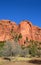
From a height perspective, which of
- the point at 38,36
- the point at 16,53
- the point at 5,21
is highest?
the point at 5,21

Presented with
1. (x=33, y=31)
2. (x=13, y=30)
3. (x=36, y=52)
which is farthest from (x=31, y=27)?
(x=36, y=52)

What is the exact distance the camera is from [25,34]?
12988cm

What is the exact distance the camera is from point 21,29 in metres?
131

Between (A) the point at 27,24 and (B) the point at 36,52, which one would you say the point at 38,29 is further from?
(B) the point at 36,52

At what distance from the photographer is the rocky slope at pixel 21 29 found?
127 metres

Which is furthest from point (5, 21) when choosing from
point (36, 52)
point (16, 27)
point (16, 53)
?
point (16, 53)

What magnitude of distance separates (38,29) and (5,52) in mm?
91291

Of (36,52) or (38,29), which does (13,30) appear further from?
(36,52)

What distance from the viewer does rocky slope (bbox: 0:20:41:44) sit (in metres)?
127

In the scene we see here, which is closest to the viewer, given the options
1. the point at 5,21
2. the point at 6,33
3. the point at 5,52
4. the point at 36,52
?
the point at 5,52

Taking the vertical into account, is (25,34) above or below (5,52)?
above

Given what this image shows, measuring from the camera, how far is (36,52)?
60.2 meters

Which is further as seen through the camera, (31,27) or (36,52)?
(31,27)

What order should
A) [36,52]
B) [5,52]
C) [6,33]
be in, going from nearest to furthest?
[5,52]
[36,52]
[6,33]
